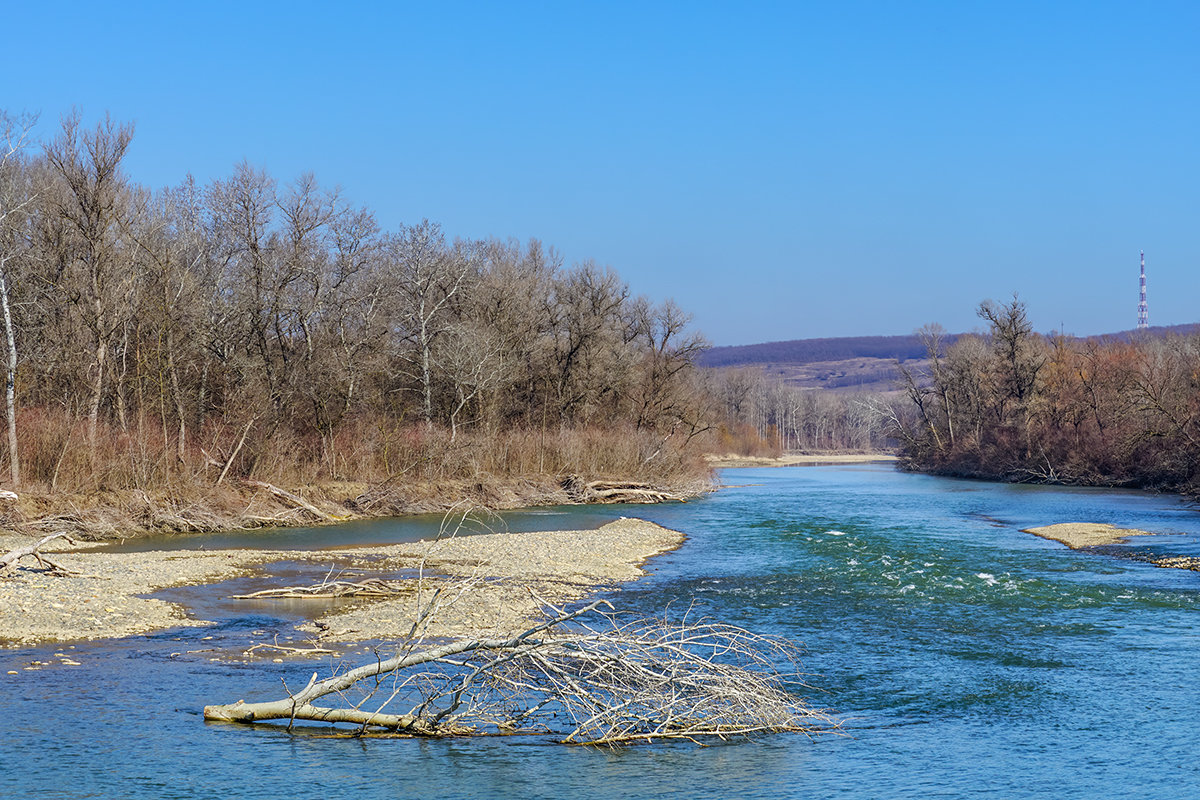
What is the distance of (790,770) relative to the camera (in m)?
11.8

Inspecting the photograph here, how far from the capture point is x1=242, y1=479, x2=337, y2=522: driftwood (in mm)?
39375

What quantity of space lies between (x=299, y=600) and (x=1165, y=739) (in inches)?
613

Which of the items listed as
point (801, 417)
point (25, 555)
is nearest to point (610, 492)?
point (25, 555)

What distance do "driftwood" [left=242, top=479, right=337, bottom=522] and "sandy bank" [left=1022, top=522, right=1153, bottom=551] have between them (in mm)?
25006

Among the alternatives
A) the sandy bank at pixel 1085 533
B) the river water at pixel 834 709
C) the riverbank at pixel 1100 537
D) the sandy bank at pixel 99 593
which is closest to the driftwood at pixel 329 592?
the river water at pixel 834 709

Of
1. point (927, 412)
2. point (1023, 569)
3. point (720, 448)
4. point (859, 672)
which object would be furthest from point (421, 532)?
point (720, 448)

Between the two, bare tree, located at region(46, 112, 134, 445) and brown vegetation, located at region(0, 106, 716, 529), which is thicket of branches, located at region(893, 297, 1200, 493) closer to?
brown vegetation, located at region(0, 106, 716, 529)

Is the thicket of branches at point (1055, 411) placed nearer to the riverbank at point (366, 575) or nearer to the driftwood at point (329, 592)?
the riverbank at point (366, 575)

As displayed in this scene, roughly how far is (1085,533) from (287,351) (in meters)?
34.4

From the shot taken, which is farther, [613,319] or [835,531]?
[613,319]

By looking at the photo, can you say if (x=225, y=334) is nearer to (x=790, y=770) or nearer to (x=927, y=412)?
(x=790, y=770)

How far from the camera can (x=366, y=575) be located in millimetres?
25234

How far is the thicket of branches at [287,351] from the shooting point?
3878 centimetres

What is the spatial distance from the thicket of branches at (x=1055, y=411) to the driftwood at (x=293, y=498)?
3972cm
